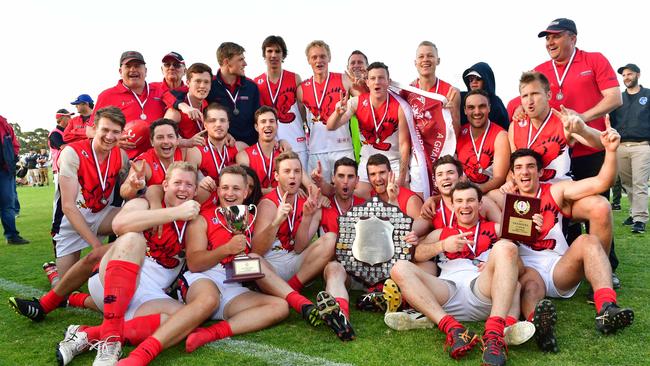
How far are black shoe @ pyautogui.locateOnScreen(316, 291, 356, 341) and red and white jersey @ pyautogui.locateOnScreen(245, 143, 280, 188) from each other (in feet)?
6.40

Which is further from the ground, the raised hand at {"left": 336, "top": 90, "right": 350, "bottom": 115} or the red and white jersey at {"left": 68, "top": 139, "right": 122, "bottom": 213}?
the raised hand at {"left": 336, "top": 90, "right": 350, "bottom": 115}

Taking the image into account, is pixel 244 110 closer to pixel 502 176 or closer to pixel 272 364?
pixel 502 176

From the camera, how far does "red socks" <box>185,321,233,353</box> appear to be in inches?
133

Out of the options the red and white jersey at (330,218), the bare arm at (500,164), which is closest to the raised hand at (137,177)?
the red and white jersey at (330,218)

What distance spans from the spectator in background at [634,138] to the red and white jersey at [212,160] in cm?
683

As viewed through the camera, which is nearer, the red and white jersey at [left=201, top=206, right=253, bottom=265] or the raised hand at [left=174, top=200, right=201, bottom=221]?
the raised hand at [left=174, top=200, right=201, bottom=221]

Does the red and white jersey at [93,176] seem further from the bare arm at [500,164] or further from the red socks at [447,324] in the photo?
the bare arm at [500,164]

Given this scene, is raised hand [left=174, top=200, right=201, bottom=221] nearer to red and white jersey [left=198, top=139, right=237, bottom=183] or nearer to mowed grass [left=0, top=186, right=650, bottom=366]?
mowed grass [left=0, top=186, right=650, bottom=366]

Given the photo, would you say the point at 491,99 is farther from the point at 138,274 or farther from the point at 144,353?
the point at 144,353

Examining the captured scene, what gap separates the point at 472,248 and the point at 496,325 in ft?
3.21

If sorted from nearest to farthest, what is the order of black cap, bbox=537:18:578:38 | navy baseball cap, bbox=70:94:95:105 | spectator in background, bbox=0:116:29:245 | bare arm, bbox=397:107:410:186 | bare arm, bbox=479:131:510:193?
bare arm, bbox=479:131:510:193, black cap, bbox=537:18:578:38, bare arm, bbox=397:107:410:186, spectator in background, bbox=0:116:29:245, navy baseball cap, bbox=70:94:95:105

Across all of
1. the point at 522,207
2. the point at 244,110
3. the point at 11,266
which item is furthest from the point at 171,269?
the point at 11,266

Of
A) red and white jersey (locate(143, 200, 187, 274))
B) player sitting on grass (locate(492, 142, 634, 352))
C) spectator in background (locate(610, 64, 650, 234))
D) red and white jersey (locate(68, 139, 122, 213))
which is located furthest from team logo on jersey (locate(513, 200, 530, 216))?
spectator in background (locate(610, 64, 650, 234))

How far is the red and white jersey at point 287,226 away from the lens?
4719 millimetres
